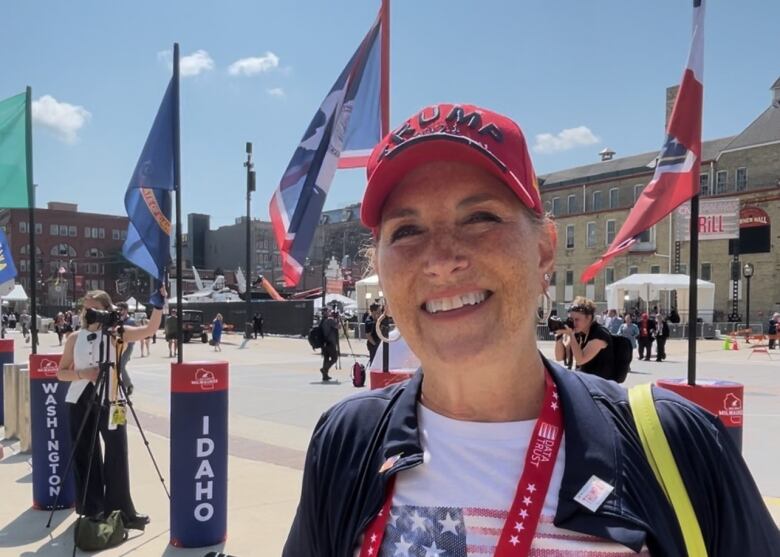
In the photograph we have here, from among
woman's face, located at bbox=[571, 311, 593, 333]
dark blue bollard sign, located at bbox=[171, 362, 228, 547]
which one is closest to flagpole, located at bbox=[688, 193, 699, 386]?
woman's face, located at bbox=[571, 311, 593, 333]

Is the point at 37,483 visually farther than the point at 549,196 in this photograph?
No

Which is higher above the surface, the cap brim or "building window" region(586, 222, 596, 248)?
"building window" region(586, 222, 596, 248)

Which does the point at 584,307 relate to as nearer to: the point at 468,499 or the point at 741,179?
the point at 468,499

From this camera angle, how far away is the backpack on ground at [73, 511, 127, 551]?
4721mm

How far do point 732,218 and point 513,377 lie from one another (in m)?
8.70

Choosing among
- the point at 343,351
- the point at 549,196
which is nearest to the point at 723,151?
the point at 549,196

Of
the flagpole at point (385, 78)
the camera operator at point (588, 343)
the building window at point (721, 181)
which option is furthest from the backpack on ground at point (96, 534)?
the building window at point (721, 181)

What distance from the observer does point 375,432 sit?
4.89 feet

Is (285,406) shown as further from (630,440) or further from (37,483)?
(630,440)

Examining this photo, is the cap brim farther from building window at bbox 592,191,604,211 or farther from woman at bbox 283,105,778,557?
building window at bbox 592,191,604,211

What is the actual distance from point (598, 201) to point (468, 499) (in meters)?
59.0

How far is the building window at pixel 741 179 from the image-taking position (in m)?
47.1

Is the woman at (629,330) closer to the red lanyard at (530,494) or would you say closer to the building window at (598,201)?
the red lanyard at (530,494)

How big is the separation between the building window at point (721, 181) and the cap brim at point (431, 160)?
53.8 meters
